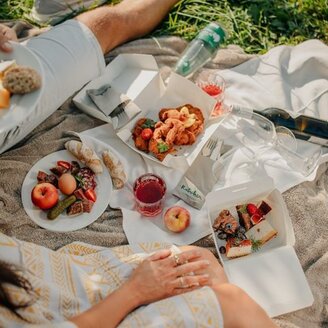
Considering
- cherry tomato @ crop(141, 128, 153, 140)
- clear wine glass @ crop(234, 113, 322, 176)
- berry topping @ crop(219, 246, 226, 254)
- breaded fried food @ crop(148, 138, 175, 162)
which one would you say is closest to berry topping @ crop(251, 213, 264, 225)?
berry topping @ crop(219, 246, 226, 254)

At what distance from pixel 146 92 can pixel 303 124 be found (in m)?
0.77

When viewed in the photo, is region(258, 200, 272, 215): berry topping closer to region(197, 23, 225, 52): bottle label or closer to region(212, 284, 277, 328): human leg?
region(212, 284, 277, 328): human leg

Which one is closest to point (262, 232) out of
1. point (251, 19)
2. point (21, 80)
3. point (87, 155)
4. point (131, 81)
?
point (87, 155)

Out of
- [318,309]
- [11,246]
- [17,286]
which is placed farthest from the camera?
[318,309]

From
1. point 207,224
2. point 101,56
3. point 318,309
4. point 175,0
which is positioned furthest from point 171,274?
point 175,0

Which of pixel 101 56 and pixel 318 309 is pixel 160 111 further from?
pixel 318 309

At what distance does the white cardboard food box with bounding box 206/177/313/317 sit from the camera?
1.84 meters

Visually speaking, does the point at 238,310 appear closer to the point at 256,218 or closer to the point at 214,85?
the point at 256,218

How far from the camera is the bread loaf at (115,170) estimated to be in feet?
6.97

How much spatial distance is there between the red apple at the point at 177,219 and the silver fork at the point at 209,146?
1.11 ft

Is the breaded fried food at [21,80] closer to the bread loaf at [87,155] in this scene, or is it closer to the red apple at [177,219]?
the bread loaf at [87,155]

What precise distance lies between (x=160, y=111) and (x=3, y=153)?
753 millimetres

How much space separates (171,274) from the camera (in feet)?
5.41

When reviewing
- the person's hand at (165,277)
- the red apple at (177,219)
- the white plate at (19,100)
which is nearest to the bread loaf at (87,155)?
the red apple at (177,219)
